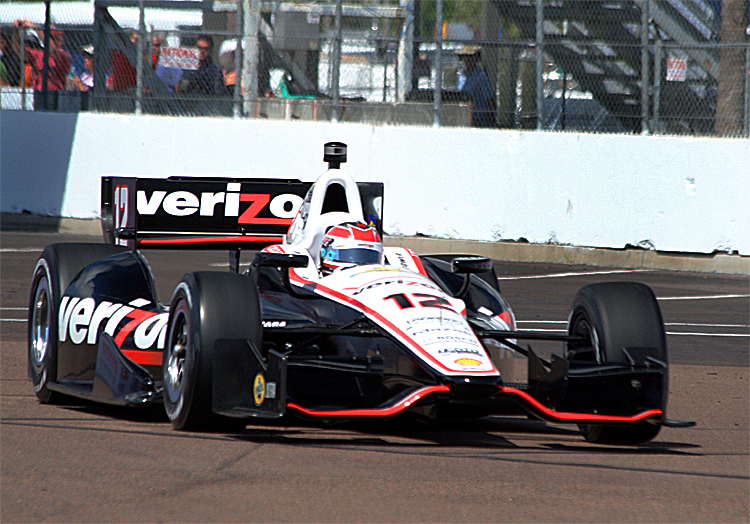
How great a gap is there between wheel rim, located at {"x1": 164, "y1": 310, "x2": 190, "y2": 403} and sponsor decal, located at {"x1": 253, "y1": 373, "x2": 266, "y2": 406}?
46cm

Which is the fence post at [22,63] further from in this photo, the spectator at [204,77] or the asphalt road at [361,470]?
the asphalt road at [361,470]

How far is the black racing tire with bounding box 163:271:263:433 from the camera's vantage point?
17.9 ft

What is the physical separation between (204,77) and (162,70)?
0.67 meters

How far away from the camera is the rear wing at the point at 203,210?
7.95 m

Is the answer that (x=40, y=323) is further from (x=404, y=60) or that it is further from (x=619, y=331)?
(x=404, y=60)

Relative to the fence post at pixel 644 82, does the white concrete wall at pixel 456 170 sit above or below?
below

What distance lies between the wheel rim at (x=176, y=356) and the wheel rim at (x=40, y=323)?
139 cm

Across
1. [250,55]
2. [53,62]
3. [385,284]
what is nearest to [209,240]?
[385,284]

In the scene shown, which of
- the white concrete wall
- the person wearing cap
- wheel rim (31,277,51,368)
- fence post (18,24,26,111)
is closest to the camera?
wheel rim (31,277,51,368)

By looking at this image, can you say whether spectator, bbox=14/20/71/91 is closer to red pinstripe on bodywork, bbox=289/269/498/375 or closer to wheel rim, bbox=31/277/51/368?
wheel rim, bbox=31/277/51/368

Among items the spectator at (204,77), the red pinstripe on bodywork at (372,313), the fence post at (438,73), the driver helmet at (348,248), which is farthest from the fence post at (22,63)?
the driver helmet at (348,248)

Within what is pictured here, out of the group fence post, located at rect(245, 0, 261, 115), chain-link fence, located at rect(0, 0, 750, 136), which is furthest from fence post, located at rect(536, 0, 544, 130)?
fence post, located at rect(245, 0, 261, 115)

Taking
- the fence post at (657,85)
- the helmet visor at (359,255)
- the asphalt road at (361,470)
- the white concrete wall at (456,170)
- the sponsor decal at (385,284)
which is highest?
the fence post at (657,85)

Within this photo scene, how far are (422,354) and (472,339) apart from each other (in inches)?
12.5
